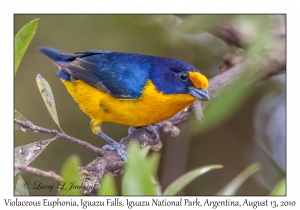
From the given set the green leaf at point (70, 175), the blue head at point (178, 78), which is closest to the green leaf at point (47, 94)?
the green leaf at point (70, 175)

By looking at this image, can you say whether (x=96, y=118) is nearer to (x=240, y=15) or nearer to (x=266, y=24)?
(x=240, y=15)

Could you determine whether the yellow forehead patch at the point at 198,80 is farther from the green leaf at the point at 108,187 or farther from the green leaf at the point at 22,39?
the green leaf at the point at 108,187

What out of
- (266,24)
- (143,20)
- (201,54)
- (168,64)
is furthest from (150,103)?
(266,24)

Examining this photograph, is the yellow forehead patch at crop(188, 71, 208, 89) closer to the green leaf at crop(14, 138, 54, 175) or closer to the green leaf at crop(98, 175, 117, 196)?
the green leaf at crop(14, 138, 54, 175)

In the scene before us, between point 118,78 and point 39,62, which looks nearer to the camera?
point 118,78

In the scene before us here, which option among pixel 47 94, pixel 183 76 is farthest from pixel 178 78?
pixel 47 94
